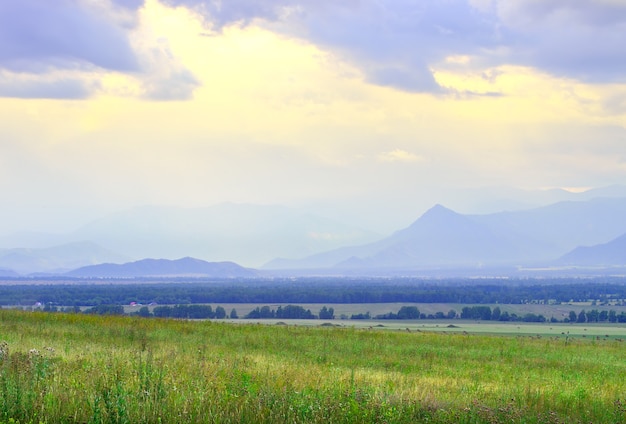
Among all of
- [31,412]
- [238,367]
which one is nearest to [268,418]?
[31,412]

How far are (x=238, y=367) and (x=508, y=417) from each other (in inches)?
283

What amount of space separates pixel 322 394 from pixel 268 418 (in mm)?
2096

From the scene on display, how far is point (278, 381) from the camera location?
16.6 m

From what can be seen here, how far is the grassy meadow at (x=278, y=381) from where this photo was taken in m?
13.4

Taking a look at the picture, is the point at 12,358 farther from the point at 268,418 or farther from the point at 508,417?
the point at 508,417

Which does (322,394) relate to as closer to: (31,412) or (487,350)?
(31,412)

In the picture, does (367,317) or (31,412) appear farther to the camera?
(367,317)

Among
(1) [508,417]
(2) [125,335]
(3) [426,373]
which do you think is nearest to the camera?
(1) [508,417]

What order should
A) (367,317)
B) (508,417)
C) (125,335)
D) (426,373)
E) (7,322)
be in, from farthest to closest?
(367,317) < (7,322) < (125,335) < (426,373) < (508,417)

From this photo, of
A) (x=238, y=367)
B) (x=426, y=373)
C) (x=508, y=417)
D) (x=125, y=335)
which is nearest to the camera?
(x=508, y=417)

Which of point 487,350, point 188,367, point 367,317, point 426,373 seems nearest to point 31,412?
point 188,367

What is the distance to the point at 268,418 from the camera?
13430 mm

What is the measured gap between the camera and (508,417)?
1487 cm

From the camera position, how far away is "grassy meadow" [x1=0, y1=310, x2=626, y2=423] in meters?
13.4
